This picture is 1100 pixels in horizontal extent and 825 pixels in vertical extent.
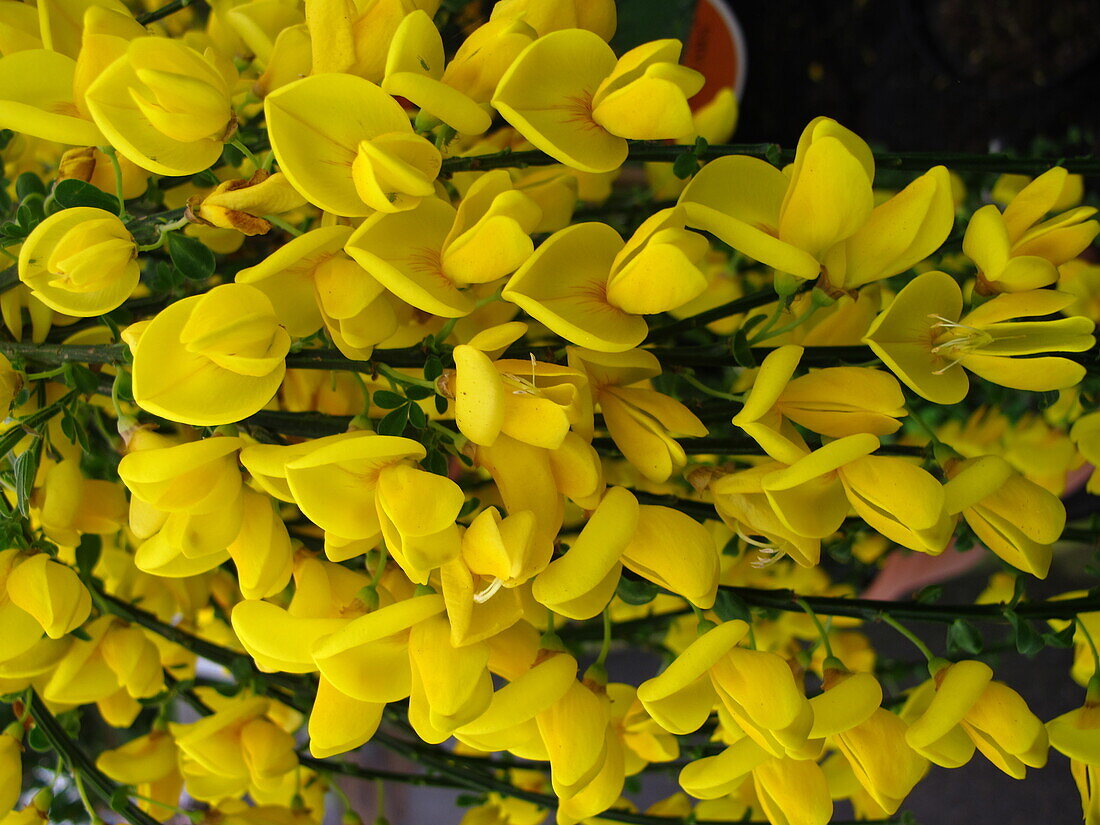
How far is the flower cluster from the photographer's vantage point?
284 mm

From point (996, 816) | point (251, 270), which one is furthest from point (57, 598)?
point (996, 816)

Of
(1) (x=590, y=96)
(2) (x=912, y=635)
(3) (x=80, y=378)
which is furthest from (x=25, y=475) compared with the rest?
(2) (x=912, y=635)

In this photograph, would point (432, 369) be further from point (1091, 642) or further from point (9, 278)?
point (1091, 642)

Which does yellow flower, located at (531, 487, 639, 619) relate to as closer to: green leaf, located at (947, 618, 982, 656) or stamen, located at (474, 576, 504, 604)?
stamen, located at (474, 576, 504, 604)

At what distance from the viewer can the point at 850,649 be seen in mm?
608

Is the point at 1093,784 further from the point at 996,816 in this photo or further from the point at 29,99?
the point at 996,816

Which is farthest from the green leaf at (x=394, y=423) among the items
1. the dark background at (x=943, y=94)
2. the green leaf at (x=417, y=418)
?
the dark background at (x=943, y=94)

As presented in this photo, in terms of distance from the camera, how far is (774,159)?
350mm

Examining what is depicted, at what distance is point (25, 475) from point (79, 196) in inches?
4.1

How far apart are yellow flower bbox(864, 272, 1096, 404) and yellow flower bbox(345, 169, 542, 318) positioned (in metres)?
0.13

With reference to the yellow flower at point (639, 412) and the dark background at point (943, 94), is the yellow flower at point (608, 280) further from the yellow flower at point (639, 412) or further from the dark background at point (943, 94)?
the dark background at point (943, 94)

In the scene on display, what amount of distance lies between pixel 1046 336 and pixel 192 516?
11.8 inches

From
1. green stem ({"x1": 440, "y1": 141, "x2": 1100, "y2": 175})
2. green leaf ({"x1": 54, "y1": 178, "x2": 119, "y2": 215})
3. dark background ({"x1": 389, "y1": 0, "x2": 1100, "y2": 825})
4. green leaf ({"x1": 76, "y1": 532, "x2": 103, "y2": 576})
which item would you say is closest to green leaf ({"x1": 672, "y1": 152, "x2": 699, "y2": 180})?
green stem ({"x1": 440, "y1": 141, "x2": 1100, "y2": 175})

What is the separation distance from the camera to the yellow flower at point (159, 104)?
0.92 ft
